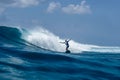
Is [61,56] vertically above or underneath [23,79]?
above

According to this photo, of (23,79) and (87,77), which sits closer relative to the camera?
(23,79)

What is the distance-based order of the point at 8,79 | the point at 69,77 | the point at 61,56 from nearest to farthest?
the point at 8,79, the point at 69,77, the point at 61,56

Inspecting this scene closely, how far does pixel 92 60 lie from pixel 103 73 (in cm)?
357

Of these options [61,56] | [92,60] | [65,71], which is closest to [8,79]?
[65,71]

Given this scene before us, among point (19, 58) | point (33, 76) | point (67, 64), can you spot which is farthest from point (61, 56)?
point (33, 76)

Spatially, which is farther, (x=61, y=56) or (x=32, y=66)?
(x=61, y=56)

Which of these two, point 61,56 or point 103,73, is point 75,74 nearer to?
point 103,73

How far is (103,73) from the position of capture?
20.9 m

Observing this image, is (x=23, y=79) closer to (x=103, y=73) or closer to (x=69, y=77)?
(x=69, y=77)

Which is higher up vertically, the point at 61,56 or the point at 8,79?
the point at 61,56

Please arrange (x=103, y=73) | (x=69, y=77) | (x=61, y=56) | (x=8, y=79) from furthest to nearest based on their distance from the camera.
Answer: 1. (x=61, y=56)
2. (x=103, y=73)
3. (x=69, y=77)
4. (x=8, y=79)

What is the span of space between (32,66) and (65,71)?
2.09 metres

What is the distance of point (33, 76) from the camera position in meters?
18.8

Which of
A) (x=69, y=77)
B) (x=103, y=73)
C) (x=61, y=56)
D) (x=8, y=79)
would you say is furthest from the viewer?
(x=61, y=56)
